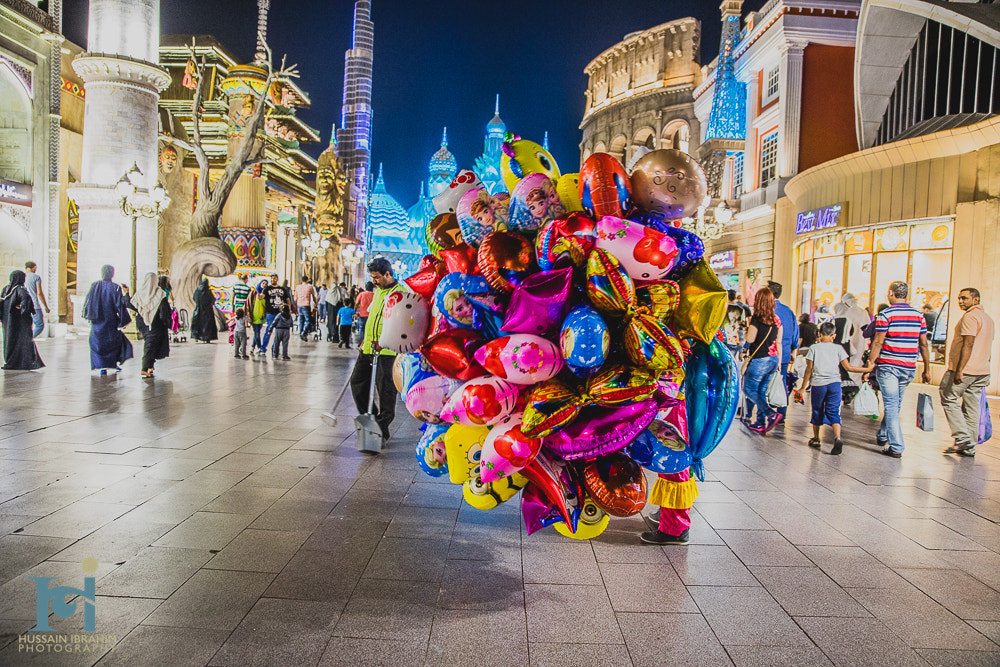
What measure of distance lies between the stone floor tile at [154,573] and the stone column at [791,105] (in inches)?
900

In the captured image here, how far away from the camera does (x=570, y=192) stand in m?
3.64

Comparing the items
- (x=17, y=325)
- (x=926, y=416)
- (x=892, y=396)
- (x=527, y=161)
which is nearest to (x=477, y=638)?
(x=527, y=161)

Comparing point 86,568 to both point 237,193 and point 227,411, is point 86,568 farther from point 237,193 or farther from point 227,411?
point 237,193

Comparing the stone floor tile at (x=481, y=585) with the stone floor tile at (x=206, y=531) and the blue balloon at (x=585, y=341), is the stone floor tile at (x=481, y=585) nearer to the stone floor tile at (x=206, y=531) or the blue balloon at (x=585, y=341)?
the blue balloon at (x=585, y=341)

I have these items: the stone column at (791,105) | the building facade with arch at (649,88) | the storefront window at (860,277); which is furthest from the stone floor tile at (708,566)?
the building facade with arch at (649,88)

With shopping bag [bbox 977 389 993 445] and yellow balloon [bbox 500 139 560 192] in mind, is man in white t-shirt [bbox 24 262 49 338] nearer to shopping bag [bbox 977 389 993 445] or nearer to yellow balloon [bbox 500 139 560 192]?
yellow balloon [bbox 500 139 560 192]

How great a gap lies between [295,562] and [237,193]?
97.3 ft

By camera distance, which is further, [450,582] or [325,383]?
[325,383]

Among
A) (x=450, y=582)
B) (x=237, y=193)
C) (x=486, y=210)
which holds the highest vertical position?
(x=237, y=193)

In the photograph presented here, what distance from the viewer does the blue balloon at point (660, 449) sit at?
3482mm

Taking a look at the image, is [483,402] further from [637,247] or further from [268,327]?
[268,327]

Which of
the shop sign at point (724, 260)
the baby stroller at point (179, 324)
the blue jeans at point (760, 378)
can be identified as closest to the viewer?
the blue jeans at point (760, 378)

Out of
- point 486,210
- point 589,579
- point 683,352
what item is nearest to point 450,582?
point 589,579

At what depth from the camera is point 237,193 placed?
2969 cm
